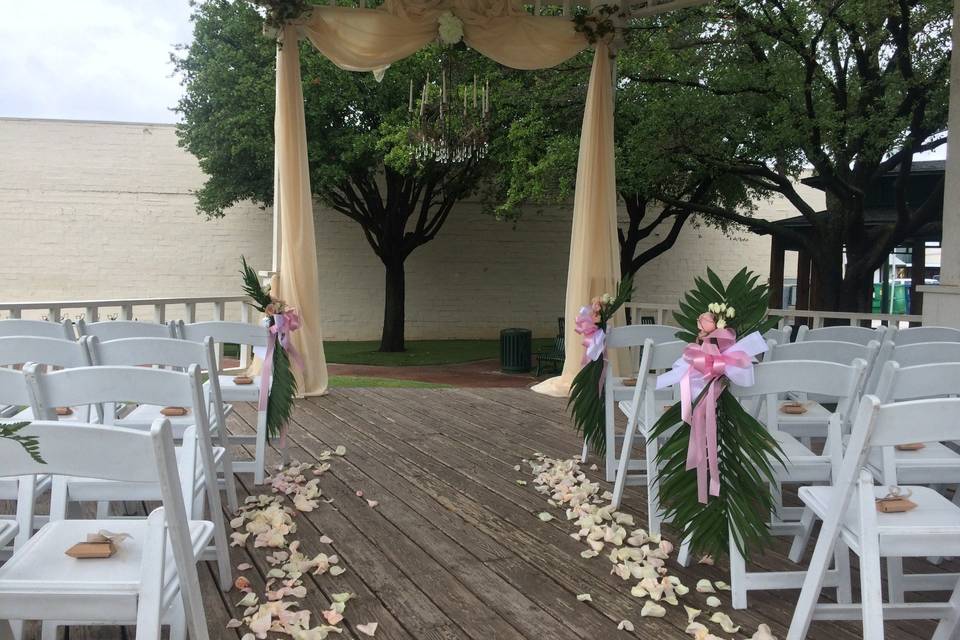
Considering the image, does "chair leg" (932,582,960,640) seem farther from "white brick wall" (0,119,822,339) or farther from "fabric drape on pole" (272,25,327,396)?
"white brick wall" (0,119,822,339)

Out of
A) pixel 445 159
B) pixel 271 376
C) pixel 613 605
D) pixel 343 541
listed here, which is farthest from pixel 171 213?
pixel 613 605

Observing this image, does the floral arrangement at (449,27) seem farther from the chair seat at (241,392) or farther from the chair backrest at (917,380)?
the chair backrest at (917,380)

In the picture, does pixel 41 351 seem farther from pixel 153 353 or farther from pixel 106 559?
pixel 106 559

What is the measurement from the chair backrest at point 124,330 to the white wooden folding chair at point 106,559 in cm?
188

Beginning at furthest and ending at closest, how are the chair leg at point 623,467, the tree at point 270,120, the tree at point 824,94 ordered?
the tree at point 270,120 < the tree at point 824,94 < the chair leg at point 623,467

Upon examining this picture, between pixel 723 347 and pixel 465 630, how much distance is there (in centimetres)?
112

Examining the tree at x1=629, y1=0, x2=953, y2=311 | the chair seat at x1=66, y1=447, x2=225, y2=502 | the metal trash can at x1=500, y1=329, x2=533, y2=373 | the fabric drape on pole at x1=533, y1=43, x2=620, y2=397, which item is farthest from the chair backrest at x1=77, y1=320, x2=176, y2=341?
the metal trash can at x1=500, y1=329, x2=533, y2=373

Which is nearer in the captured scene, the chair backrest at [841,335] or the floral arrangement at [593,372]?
the chair backrest at [841,335]

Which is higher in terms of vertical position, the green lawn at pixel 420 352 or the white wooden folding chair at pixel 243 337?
the white wooden folding chair at pixel 243 337

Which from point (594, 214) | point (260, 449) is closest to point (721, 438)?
point (260, 449)

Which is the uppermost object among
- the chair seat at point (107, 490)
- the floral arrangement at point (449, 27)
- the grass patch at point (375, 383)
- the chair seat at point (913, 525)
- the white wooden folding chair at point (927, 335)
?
the floral arrangement at point (449, 27)

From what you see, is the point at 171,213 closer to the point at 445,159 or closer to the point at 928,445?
the point at 445,159

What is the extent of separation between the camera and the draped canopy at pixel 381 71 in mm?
5410

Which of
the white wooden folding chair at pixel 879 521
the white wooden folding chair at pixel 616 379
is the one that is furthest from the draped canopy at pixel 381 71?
the white wooden folding chair at pixel 879 521
